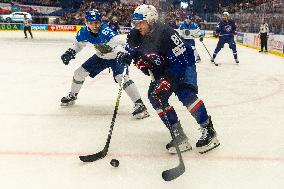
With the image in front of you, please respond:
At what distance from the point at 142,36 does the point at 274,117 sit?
226 cm

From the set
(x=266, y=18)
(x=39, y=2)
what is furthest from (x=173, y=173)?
(x=39, y=2)

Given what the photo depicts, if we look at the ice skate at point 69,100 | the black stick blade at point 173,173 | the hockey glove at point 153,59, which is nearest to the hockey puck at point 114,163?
the black stick blade at point 173,173

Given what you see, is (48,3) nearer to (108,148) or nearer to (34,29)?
(34,29)

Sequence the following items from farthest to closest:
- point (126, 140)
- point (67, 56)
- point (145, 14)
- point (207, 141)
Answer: point (67, 56) < point (126, 140) < point (207, 141) < point (145, 14)

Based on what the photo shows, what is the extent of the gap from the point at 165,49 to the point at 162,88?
1.07ft

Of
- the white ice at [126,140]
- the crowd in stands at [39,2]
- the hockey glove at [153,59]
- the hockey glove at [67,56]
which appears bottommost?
the white ice at [126,140]

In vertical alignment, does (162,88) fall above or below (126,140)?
above

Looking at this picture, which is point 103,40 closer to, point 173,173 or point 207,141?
point 207,141

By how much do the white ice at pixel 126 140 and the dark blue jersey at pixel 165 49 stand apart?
73 cm

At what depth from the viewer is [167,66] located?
328 cm

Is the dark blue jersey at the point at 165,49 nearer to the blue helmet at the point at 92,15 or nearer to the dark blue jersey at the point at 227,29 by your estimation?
the blue helmet at the point at 92,15

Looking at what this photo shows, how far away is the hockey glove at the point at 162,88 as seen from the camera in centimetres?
308

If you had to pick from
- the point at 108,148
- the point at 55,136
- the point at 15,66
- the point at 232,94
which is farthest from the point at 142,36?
the point at 15,66

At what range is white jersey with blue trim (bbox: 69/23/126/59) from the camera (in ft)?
14.5
